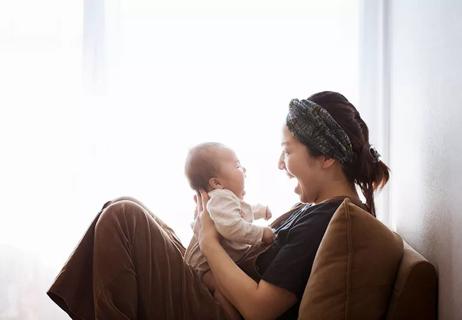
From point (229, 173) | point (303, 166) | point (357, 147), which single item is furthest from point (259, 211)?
point (357, 147)

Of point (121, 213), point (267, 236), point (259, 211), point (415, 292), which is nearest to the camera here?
point (415, 292)

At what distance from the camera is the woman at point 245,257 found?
1.46 meters

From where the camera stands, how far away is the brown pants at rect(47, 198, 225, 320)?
59.4 inches

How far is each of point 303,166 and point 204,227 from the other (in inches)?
13.8

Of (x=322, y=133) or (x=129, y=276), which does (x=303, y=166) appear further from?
(x=129, y=276)

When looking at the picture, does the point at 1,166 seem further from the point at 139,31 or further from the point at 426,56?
the point at 426,56

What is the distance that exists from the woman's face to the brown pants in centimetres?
40

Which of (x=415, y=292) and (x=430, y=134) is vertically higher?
(x=430, y=134)

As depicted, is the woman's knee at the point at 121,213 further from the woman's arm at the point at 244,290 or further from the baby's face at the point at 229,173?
the baby's face at the point at 229,173

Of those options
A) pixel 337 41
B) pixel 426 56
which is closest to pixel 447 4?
pixel 426 56

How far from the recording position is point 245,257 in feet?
5.68

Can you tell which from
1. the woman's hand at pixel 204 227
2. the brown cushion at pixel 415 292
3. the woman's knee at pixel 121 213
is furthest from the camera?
the woman's hand at pixel 204 227

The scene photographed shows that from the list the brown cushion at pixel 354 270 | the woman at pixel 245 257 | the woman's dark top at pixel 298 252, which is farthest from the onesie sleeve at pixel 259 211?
the brown cushion at pixel 354 270

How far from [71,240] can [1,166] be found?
445 mm
